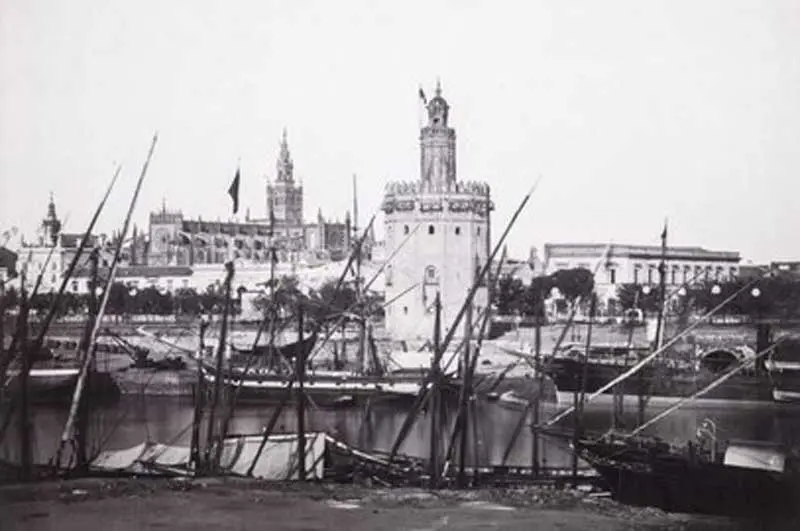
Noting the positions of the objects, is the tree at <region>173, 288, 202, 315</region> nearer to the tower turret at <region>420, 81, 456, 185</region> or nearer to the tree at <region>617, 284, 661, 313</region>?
the tower turret at <region>420, 81, 456, 185</region>

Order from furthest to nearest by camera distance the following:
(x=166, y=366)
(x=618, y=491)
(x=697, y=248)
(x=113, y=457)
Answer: (x=697, y=248)
(x=166, y=366)
(x=113, y=457)
(x=618, y=491)

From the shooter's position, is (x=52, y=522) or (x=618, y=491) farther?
(x=618, y=491)

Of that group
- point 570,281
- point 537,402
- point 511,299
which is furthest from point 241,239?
point 537,402

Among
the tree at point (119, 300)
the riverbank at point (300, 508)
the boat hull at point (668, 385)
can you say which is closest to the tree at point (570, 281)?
the boat hull at point (668, 385)

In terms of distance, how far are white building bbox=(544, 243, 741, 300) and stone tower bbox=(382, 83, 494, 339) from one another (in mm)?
3195

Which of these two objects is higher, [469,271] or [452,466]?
[469,271]

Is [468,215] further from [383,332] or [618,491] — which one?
[618,491]

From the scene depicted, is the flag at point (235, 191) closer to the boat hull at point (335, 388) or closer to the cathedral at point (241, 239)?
the boat hull at point (335, 388)

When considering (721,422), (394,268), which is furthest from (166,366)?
(721,422)

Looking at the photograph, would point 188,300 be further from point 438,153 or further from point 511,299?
point 438,153

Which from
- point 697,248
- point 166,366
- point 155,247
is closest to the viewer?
point 166,366

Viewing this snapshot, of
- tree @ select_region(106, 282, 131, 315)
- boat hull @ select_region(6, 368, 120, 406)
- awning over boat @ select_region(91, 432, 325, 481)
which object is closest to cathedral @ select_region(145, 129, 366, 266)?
tree @ select_region(106, 282, 131, 315)

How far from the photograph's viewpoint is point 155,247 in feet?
106

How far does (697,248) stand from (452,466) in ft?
49.1
